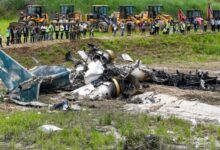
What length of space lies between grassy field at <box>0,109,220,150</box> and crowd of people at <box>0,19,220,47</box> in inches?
658

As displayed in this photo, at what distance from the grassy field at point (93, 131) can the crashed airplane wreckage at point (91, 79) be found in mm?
2549

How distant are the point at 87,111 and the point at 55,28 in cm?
2033

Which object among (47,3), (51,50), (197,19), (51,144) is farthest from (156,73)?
(47,3)

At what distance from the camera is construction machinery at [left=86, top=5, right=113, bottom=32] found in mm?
44553

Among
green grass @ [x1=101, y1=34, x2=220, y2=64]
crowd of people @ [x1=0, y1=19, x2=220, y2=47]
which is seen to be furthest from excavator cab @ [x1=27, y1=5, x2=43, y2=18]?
green grass @ [x1=101, y1=34, x2=220, y2=64]

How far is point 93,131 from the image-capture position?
14.5 metres

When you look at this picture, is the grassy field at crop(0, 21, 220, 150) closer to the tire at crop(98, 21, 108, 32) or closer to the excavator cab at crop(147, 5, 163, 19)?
the tire at crop(98, 21, 108, 32)

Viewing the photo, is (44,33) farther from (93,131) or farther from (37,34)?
(93,131)

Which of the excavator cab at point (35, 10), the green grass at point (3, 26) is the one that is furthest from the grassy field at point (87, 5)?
the excavator cab at point (35, 10)

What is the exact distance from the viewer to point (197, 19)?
156ft

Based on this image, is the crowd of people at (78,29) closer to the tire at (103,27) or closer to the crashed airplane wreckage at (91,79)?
the tire at (103,27)

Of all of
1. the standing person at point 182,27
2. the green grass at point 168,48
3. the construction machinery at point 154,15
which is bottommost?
the green grass at point 168,48

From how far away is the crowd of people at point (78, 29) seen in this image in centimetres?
3462

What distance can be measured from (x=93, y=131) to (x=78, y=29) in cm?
2299
